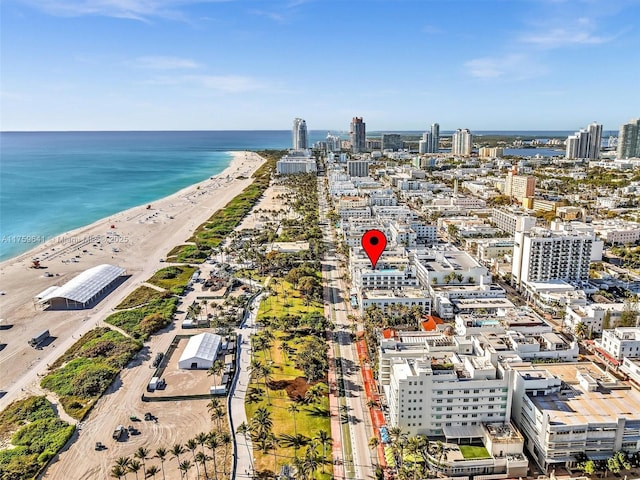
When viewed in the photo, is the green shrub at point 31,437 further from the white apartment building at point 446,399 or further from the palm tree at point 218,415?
the white apartment building at point 446,399

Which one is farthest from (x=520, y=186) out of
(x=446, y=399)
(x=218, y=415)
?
(x=218, y=415)

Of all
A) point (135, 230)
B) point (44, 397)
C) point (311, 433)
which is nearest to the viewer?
point (311, 433)

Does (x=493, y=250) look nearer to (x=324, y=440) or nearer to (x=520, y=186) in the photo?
(x=324, y=440)

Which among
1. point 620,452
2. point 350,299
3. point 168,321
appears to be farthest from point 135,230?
point 620,452

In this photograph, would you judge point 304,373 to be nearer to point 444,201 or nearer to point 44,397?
point 44,397

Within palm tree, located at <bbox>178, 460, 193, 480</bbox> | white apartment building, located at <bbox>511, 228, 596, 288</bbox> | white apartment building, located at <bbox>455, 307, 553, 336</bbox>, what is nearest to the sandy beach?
palm tree, located at <bbox>178, 460, 193, 480</bbox>
